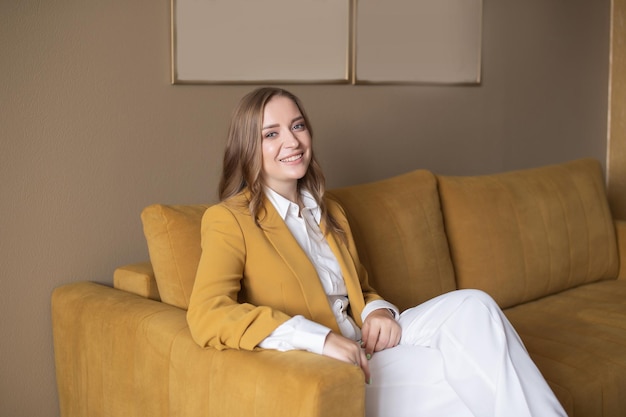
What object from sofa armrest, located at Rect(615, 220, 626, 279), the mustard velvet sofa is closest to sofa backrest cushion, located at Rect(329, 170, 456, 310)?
the mustard velvet sofa

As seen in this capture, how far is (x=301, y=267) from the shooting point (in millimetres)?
2160

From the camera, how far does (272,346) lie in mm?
1908

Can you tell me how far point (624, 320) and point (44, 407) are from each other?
6.53 feet

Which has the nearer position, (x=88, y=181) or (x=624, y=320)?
(x=88, y=181)

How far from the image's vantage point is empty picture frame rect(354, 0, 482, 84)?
3.39 metres

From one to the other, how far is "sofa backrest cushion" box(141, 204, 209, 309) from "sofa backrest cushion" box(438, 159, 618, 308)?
3.68 feet

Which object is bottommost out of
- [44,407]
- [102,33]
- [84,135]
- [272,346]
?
[44,407]

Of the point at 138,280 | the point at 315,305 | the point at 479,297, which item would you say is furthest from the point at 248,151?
the point at 479,297

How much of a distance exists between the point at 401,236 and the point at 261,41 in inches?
34.5

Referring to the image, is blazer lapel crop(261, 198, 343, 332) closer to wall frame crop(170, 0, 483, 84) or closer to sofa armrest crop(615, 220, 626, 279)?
wall frame crop(170, 0, 483, 84)

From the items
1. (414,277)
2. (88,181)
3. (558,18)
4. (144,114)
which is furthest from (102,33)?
(558,18)

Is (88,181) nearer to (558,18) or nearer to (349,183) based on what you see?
(349,183)

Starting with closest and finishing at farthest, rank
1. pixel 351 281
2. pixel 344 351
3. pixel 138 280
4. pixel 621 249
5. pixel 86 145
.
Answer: pixel 344 351 → pixel 351 281 → pixel 138 280 → pixel 86 145 → pixel 621 249

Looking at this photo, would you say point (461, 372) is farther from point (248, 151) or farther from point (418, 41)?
point (418, 41)
